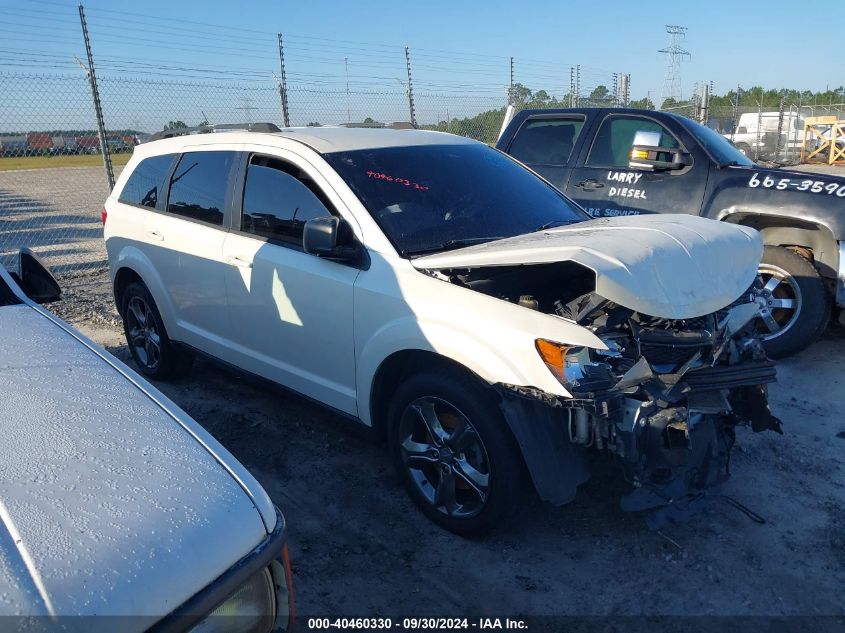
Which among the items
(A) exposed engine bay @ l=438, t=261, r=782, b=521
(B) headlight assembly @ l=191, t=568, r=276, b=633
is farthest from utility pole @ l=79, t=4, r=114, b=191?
(B) headlight assembly @ l=191, t=568, r=276, b=633

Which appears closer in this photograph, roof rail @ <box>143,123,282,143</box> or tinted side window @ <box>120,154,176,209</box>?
roof rail @ <box>143,123,282,143</box>

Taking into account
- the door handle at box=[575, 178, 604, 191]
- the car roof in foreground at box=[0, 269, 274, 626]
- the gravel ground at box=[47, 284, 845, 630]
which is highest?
the door handle at box=[575, 178, 604, 191]

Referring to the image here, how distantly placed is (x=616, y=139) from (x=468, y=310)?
13.4 ft

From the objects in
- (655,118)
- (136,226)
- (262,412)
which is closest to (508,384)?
(262,412)

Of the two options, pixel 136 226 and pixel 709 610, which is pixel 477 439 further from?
pixel 136 226

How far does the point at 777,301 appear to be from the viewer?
18.0ft

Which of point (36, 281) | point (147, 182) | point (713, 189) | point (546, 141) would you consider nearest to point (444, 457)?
point (36, 281)

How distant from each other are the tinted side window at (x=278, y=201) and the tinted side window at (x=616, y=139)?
3521mm

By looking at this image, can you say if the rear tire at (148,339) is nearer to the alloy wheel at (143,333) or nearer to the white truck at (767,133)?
the alloy wheel at (143,333)

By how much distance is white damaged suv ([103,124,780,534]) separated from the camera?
9.09 ft

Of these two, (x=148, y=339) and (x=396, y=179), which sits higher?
(x=396, y=179)

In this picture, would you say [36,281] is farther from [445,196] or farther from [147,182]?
[445,196]

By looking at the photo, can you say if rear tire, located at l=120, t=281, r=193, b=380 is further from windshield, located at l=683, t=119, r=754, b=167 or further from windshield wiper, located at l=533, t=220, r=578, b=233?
windshield, located at l=683, t=119, r=754, b=167

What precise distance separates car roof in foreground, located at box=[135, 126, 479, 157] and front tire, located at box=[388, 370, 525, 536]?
4.92 feet
